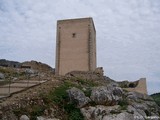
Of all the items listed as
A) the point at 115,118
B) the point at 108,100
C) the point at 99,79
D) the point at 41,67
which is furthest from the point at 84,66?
the point at 115,118

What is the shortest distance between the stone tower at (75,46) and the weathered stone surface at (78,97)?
1393cm

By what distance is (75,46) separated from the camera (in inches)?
1185

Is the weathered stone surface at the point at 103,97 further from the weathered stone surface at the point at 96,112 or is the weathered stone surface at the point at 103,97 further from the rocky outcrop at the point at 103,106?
the weathered stone surface at the point at 96,112

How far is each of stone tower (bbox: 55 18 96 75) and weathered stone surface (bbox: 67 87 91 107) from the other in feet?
45.7

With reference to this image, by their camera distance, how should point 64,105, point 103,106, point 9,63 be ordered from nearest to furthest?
point 64,105 → point 103,106 → point 9,63

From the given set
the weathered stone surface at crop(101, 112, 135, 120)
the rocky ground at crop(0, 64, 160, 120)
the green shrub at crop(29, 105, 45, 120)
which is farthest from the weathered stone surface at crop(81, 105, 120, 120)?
the green shrub at crop(29, 105, 45, 120)

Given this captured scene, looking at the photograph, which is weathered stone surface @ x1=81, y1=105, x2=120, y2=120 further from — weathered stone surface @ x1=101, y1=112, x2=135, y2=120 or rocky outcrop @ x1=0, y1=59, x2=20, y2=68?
rocky outcrop @ x1=0, y1=59, x2=20, y2=68

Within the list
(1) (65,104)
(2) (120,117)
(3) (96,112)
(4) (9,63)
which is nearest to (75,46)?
(4) (9,63)

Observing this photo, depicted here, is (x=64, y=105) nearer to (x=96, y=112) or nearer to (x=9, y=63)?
(x=96, y=112)

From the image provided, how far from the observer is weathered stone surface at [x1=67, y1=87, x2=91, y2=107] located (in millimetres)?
15242

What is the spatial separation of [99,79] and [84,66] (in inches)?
136

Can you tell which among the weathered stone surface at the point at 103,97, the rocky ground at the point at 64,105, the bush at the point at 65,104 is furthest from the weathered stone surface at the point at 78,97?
the weathered stone surface at the point at 103,97

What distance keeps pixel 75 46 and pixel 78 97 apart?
49.7ft

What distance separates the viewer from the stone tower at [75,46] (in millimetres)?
29859
